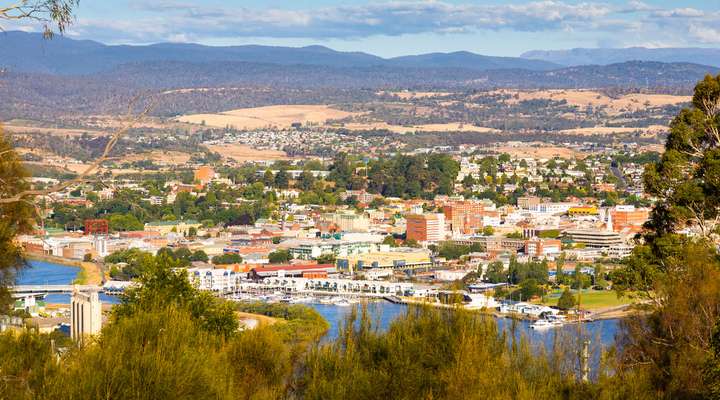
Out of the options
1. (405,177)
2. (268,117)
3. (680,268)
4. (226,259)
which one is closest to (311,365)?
(680,268)

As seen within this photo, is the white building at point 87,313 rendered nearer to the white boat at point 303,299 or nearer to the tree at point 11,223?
the tree at point 11,223

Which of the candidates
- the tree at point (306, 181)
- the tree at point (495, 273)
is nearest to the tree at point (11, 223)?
the tree at point (495, 273)

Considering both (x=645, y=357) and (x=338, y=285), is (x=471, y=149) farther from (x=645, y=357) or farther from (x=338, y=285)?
(x=645, y=357)

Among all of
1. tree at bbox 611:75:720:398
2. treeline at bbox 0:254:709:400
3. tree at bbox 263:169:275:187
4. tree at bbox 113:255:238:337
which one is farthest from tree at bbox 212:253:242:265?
treeline at bbox 0:254:709:400

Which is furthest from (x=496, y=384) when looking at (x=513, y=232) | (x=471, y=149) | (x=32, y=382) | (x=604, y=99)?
(x=604, y=99)

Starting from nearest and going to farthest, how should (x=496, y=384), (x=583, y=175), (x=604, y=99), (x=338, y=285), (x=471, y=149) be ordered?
(x=496, y=384)
(x=338, y=285)
(x=583, y=175)
(x=471, y=149)
(x=604, y=99)

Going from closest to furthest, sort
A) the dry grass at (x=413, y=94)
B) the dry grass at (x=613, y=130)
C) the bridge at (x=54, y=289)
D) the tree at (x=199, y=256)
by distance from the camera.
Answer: the bridge at (x=54, y=289), the tree at (x=199, y=256), the dry grass at (x=613, y=130), the dry grass at (x=413, y=94)

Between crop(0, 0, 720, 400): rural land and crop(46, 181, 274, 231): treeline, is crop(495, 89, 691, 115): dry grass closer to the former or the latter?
crop(0, 0, 720, 400): rural land

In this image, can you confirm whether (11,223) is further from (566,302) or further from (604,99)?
(604,99)
